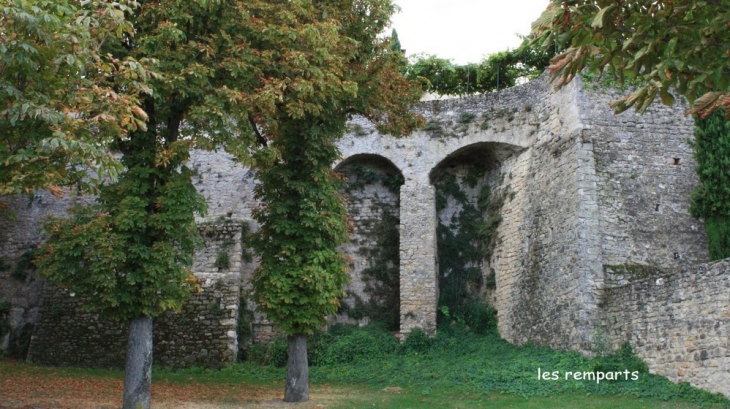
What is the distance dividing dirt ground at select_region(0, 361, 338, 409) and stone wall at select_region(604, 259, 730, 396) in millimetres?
5957

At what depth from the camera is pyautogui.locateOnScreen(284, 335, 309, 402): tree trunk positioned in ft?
40.0

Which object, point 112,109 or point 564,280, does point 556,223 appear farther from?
point 112,109

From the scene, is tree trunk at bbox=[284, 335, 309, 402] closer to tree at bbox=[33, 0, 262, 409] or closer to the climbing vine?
tree at bbox=[33, 0, 262, 409]

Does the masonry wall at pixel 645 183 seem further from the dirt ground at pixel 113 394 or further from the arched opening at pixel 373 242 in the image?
the dirt ground at pixel 113 394

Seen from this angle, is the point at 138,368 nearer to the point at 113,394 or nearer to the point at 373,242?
the point at 113,394

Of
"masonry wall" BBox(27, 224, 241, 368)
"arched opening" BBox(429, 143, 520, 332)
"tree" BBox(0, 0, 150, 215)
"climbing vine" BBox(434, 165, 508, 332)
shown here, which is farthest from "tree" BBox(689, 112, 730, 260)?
"tree" BBox(0, 0, 150, 215)

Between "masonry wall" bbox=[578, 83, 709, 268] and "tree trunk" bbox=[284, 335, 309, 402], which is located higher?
"masonry wall" bbox=[578, 83, 709, 268]

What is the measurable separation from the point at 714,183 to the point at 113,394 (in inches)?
507

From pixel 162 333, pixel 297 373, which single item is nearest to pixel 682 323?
pixel 297 373

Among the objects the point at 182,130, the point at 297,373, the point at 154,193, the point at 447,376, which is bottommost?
the point at 447,376

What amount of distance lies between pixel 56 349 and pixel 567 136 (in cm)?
1319

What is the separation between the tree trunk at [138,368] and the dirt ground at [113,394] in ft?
2.42

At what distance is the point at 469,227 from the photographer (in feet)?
66.1

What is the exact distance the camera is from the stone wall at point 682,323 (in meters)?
11.9
